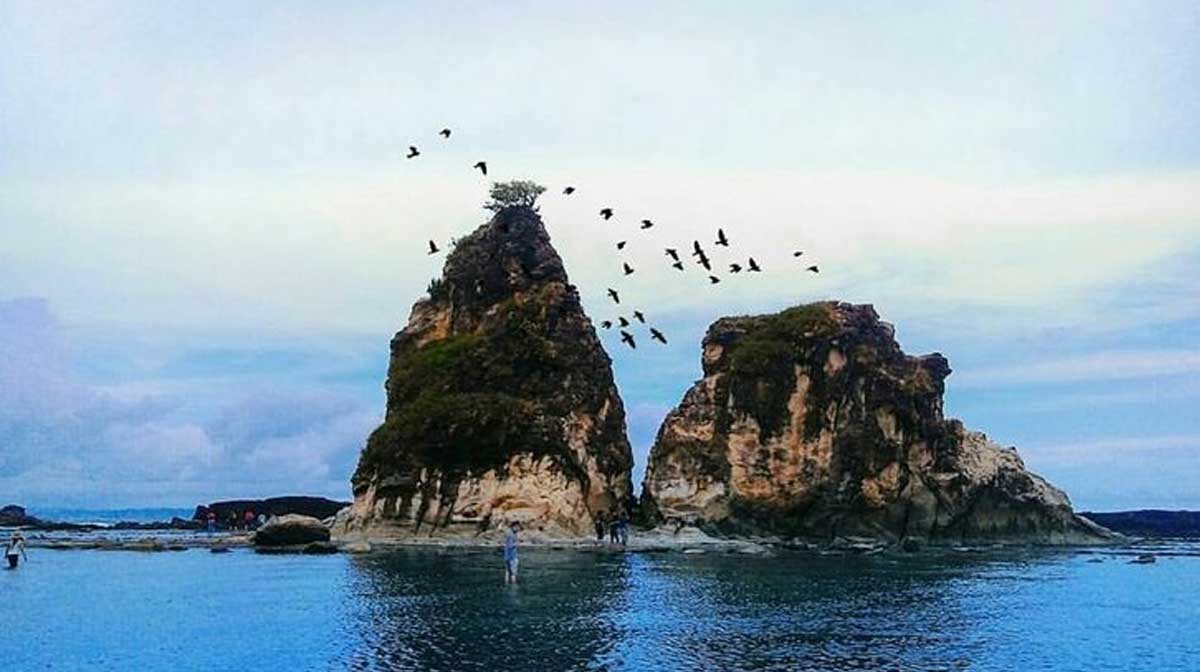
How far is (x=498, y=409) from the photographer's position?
96.4m

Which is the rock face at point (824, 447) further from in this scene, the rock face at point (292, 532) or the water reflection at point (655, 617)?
the water reflection at point (655, 617)

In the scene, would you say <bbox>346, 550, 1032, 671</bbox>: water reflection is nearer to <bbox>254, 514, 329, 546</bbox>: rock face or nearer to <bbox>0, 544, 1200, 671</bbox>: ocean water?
<bbox>0, 544, 1200, 671</bbox>: ocean water

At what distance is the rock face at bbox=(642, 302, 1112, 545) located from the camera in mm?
103438

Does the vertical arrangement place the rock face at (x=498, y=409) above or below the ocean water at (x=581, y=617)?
above

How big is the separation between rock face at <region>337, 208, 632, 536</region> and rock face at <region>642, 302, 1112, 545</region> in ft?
22.2

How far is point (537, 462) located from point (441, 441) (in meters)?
7.33

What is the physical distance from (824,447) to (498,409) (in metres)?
27.3

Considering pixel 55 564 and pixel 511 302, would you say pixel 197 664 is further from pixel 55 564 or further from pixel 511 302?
pixel 511 302

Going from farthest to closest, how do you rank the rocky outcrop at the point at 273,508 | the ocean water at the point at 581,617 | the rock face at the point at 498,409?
the rocky outcrop at the point at 273,508 < the rock face at the point at 498,409 < the ocean water at the point at 581,617

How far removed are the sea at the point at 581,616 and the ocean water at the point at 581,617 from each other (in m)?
0.14

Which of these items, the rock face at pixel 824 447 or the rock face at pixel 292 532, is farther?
the rock face at pixel 824 447

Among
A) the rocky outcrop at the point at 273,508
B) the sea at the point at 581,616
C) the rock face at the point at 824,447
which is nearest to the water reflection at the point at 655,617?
the sea at the point at 581,616

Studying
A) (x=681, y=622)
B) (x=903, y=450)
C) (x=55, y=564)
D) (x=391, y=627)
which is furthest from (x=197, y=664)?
(x=903, y=450)

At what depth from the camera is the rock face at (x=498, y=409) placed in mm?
94062
